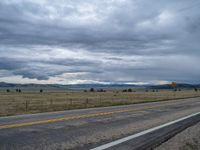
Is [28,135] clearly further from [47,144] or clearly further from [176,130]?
[176,130]

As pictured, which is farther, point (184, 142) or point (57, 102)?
point (57, 102)

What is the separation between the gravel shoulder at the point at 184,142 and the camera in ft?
20.9

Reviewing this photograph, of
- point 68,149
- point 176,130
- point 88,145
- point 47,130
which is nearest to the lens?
point 68,149

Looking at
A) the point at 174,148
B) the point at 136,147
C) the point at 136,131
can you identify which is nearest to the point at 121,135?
the point at 136,131

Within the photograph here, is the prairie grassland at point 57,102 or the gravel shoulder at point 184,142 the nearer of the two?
the gravel shoulder at point 184,142

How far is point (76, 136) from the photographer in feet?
24.2

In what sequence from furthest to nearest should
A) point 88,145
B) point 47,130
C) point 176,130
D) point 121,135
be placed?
point 176,130 < point 47,130 < point 121,135 < point 88,145

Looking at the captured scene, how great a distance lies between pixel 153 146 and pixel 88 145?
184cm

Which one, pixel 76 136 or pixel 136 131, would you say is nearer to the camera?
pixel 76 136

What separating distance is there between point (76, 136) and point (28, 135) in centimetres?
158

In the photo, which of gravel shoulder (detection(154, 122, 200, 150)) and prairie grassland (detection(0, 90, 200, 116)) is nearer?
gravel shoulder (detection(154, 122, 200, 150))

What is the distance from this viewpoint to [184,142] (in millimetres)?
6957

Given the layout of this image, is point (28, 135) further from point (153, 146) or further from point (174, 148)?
point (174, 148)

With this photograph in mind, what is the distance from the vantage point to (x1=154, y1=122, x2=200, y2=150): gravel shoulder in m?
6.36
